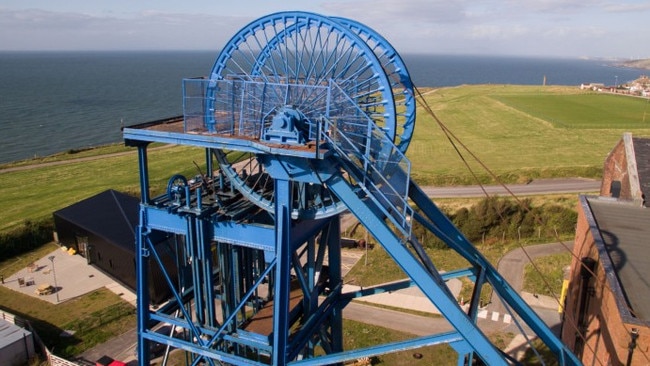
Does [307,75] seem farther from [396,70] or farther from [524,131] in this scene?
[524,131]

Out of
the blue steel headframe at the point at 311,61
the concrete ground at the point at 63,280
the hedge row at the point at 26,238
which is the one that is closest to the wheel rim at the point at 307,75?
the blue steel headframe at the point at 311,61

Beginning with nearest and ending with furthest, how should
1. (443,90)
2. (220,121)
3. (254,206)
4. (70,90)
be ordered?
(220,121)
(254,206)
(443,90)
(70,90)

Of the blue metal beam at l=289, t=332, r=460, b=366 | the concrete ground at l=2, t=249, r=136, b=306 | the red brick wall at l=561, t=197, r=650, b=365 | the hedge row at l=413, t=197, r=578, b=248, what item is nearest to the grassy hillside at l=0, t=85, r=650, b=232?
the concrete ground at l=2, t=249, r=136, b=306

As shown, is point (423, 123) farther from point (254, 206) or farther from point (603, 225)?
point (254, 206)

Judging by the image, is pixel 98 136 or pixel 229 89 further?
pixel 98 136

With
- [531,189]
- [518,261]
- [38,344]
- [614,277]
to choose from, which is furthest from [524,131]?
[38,344]

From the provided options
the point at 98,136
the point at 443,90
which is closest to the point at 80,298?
the point at 98,136
